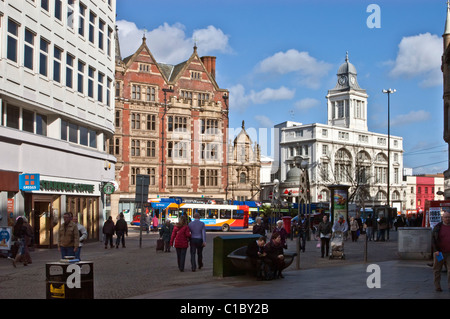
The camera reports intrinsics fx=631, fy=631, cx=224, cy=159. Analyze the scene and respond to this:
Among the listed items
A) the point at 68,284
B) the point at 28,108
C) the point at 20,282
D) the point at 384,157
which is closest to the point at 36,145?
→ the point at 28,108

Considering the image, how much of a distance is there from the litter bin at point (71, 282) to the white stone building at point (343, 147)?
90.9m

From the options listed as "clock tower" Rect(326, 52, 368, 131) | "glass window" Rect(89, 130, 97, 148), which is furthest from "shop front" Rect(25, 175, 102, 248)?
"clock tower" Rect(326, 52, 368, 131)

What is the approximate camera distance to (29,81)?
28.1 m

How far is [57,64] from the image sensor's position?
1236 inches

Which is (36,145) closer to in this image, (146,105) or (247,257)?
(247,257)

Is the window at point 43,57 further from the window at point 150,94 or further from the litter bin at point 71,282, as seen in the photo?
the window at point 150,94

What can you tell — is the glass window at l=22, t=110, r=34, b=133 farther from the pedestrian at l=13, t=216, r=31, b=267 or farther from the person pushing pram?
the person pushing pram

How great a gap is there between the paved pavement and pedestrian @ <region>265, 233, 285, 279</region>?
1.10ft

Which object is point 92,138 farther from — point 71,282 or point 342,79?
point 342,79

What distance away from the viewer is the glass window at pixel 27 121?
28.7 metres

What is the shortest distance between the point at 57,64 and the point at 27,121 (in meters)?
3.88

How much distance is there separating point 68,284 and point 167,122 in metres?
64.1

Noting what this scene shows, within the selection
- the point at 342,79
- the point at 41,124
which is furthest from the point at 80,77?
the point at 342,79

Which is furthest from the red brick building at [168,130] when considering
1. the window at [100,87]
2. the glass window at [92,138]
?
the glass window at [92,138]
